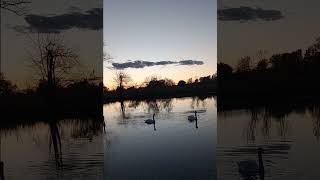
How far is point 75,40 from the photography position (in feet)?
18.1

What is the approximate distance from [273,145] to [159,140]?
1.28m

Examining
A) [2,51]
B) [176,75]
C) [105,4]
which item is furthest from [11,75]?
[176,75]

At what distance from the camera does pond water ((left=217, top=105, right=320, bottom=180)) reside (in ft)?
17.6

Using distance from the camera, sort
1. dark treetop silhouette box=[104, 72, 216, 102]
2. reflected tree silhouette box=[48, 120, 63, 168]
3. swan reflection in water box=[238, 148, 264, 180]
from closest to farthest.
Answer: swan reflection in water box=[238, 148, 264, 180] → reflected tree silhouette box=[48, 120, 63, 168] → dark treetop silhouette box=[104, 72, 216, 102]

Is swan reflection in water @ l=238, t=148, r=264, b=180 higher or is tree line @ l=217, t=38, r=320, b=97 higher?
tree line @ l=217, t=38, r=320, b=97

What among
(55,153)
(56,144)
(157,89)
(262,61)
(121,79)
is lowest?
(55,153)

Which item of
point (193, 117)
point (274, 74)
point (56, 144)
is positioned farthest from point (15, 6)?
point (274, 74)

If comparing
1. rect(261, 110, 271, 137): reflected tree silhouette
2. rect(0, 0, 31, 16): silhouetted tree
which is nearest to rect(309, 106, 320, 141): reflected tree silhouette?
rect(261, 110, 271, 137): reflected tree silhouette

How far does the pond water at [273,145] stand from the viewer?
538 centimetres

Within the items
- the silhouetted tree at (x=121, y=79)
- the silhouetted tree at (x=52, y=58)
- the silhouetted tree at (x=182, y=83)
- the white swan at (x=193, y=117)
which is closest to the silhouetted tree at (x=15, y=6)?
the silhouetted tree at (x=52, y=58)

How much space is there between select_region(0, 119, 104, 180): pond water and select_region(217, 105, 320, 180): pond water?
1420 millimetres

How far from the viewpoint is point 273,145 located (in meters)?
5.40

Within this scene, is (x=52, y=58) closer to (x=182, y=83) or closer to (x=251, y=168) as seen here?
(x=182, y=83)

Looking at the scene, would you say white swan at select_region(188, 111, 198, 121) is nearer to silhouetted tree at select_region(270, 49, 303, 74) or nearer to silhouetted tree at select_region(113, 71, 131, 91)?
silhouetted tree at select_region(113, 71, 131, 91)
